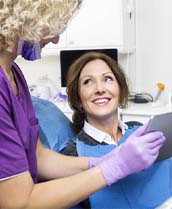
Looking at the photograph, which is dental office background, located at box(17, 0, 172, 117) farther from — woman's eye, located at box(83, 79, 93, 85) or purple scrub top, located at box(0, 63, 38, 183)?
purple scrub top, located at box(0, 63, 38, 183)

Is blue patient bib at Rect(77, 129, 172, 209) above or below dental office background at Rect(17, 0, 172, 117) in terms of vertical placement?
below

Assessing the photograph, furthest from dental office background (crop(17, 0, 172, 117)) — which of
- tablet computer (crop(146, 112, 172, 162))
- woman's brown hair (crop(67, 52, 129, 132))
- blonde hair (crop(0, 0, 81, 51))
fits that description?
blonde hair (crop(0, 0, 81, 51))

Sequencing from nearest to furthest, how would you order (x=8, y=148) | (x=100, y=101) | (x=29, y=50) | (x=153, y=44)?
(x=8, y=148)
(x=29, y=50)
(x=100, y=101)
(x=153, y=44)

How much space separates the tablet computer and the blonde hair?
0.43 m

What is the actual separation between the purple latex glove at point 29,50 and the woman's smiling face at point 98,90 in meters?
0.52

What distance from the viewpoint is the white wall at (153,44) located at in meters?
3.05

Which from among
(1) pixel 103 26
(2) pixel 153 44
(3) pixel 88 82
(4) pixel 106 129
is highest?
(1) pixel 103 26

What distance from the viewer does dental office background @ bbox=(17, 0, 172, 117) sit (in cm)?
292

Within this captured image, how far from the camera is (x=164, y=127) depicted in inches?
49.5

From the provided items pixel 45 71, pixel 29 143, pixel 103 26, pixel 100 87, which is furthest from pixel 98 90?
pixel 45 71

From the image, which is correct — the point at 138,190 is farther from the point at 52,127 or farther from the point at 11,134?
the point at 11,134

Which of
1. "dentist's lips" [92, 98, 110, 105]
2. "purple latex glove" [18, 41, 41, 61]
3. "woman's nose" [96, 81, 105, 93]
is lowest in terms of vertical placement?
"dentist's lips" [92, 98, 110, 105]

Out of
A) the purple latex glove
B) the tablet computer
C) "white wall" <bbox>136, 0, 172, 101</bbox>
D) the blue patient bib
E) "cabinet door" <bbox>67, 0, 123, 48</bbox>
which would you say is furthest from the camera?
"white wall" <bbox>136, 0, 172, 101</bbox>

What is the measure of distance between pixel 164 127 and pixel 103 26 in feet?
5.99
